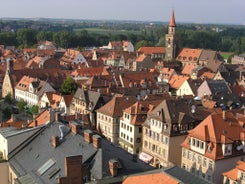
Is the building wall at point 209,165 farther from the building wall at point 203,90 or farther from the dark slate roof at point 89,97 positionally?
the building wall at point 203,90

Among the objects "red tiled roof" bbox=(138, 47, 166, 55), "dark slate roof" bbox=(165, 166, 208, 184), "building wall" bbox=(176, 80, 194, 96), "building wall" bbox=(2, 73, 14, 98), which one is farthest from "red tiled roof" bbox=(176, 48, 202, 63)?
"dark slate roof" bbox=(165, 166, 208, 184)

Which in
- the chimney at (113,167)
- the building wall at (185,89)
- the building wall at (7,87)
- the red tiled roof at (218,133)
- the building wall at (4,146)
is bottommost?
A: the building wall at (7,87)

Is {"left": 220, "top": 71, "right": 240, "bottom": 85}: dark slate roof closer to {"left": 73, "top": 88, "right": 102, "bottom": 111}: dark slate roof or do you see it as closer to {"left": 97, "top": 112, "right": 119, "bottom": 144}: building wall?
{"left": 73, "top": 88, "right": 102, "bottom": 111}: dark slate roof

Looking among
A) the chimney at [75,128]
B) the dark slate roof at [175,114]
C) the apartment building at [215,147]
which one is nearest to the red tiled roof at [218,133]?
the apartment building at [215,147]

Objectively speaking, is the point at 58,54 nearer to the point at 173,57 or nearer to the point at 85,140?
the point at 173,57

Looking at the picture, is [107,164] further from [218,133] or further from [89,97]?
[89,97]

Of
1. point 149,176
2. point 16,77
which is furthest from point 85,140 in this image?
point 16,77
